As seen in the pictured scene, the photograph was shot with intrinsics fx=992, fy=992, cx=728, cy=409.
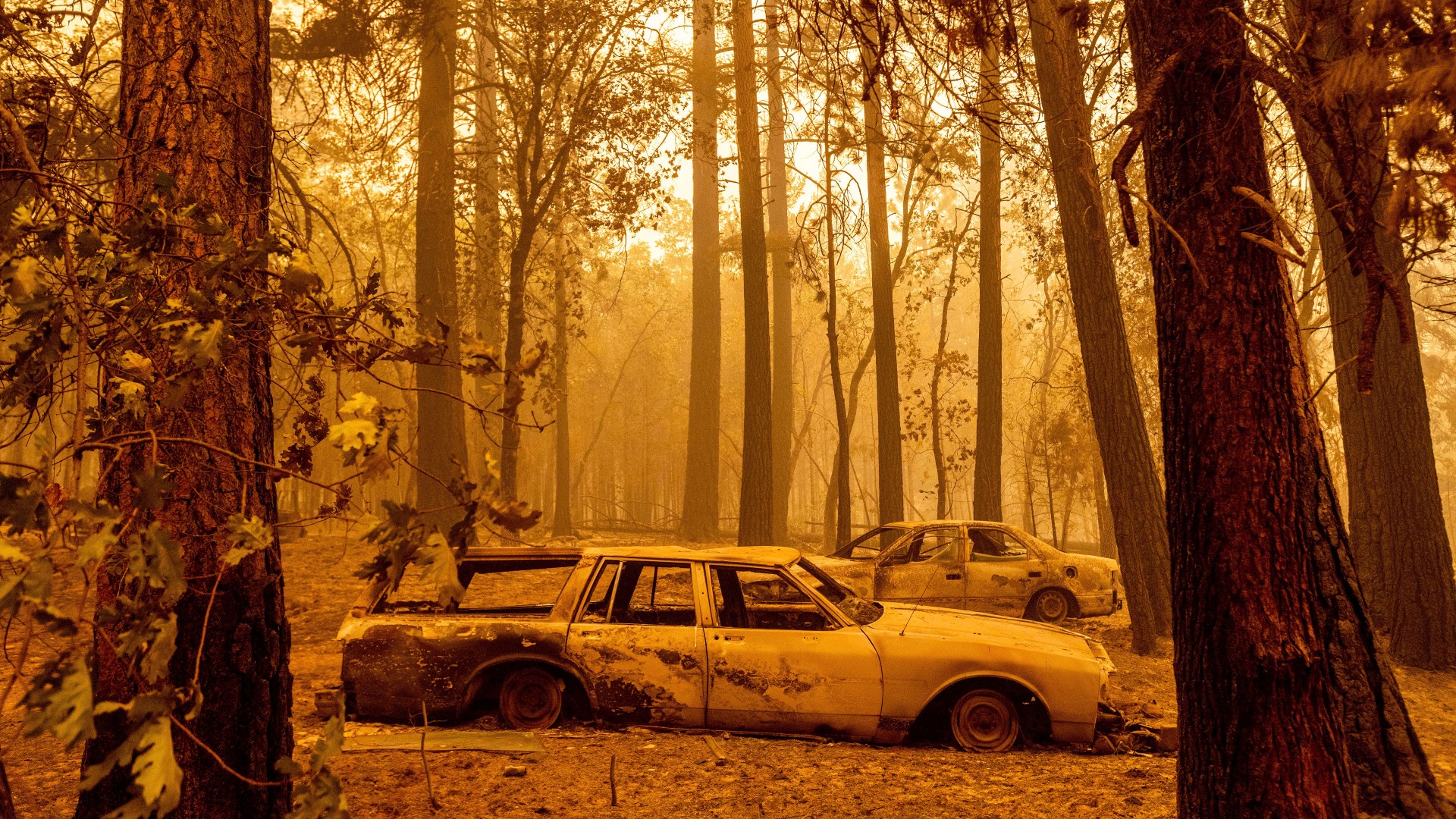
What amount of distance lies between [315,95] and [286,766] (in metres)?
20.8

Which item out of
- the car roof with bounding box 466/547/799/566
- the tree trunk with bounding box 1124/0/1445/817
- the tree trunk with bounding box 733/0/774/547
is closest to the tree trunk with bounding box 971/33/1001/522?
the tree trunk with bounding box 733/0/774/547

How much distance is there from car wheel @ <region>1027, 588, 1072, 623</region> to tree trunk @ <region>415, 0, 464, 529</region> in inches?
367

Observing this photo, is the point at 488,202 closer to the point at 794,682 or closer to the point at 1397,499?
the point at 794,682

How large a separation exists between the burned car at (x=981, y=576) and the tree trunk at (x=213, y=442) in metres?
8.14

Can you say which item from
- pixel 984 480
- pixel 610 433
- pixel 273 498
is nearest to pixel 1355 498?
pixel 984 480

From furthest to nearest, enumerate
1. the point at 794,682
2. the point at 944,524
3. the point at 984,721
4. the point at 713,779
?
the point at 944,524
the point at 984,721
the point at 794,682
the point at 713,779

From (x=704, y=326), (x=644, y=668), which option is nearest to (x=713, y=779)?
(x=644, y=668)

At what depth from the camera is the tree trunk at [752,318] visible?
1745cm

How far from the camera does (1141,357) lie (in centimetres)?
2650

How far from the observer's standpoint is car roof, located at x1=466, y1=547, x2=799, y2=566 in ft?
22.5

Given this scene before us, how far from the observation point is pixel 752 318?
18312 mm

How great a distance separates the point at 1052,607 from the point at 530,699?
7.47 metres

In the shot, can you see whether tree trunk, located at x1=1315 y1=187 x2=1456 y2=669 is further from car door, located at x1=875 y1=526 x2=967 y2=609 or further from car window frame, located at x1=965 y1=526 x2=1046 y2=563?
car door, located at x1=875 y1=526 x2=967 y2=609

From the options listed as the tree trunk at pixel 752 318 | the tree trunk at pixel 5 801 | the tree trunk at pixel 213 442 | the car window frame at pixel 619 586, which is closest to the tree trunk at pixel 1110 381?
the car window frame at pixel 619 586
